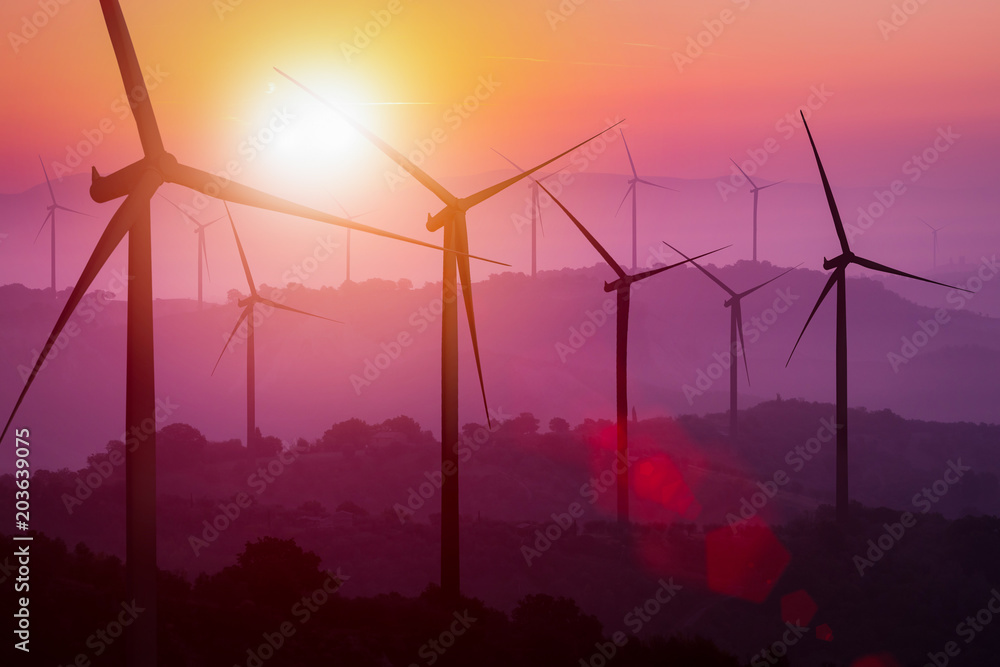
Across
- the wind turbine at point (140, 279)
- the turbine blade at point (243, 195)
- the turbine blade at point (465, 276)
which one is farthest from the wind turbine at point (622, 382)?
the wind turbine at point (140, 279)

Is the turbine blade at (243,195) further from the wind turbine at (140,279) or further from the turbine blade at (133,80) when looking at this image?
the turbine blade at (133,80)

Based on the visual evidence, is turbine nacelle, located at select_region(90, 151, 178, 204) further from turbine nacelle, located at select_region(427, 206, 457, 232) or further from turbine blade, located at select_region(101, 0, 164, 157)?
turbine nacelle, located at select_region(427, 206, 457, 232)

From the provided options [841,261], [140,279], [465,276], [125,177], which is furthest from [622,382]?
[140,279]

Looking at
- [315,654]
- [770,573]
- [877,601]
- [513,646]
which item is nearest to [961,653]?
[877,601]

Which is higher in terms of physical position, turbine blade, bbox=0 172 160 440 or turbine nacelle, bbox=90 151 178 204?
turbine nacelle, bbox=90 151 178 204

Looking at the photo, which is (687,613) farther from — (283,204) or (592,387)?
(592,387)

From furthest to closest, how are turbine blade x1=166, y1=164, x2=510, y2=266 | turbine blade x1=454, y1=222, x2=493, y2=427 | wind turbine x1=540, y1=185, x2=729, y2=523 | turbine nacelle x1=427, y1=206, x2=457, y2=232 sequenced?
wind turbine x1=540, y1=185, x2=729, y2=523 → turbine nacelle x1=427, y1=206, x2=457, y2=232 → turbine blade x1=454, y1=222, x2=493, y2=427 → turbine blade x1=166, y1=164, x2=510, y2=266

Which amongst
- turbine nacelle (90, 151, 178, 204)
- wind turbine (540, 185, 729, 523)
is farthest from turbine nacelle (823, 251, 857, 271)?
turbine nacelle (90, 151, 178, 204)
